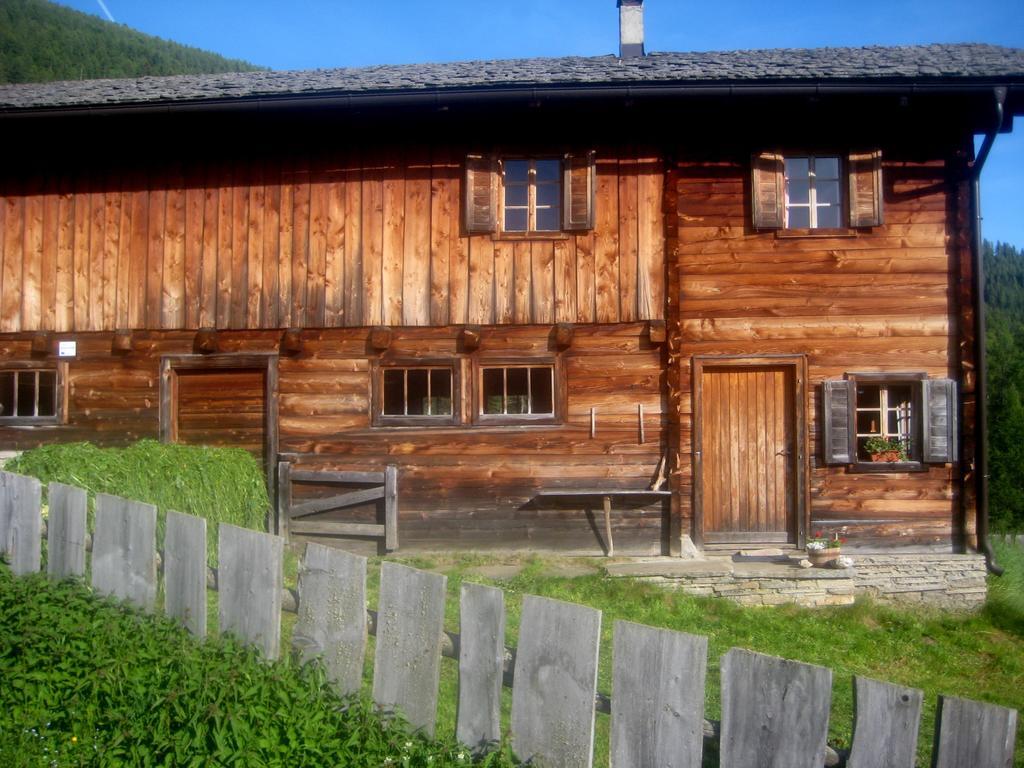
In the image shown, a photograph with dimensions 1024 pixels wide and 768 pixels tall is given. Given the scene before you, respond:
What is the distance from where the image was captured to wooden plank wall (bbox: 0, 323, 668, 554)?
359 inches

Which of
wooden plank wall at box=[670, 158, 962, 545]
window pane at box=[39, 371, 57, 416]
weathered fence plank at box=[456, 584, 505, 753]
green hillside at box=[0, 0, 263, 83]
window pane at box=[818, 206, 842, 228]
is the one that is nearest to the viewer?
weathered fence plank at box=[456, 584, 505, 753]

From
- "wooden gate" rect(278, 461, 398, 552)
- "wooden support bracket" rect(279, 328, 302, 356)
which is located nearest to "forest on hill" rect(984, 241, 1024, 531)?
"wooden gate" rect(278, 461, 398, 552)

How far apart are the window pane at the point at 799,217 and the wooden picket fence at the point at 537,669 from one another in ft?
23.7

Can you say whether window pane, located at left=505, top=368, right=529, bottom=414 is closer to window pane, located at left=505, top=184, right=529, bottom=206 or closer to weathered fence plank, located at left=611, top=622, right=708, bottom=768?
window pane, located at left=505, top=184, right=529, bottom=206

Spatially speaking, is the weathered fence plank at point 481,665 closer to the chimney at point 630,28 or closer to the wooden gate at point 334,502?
the wooden gate at point 334,502

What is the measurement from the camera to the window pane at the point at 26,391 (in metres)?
9.88

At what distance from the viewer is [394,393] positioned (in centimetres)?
943

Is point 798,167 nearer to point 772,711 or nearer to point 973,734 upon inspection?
point 772,711

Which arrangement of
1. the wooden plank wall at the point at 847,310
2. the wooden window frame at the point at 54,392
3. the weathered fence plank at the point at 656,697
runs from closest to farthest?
the weathered fence plank at the point at 656,697
the wooden plank wall at the point at 847,310
the wooden window frame at the point at 54,392

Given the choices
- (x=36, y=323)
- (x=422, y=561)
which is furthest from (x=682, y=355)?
(x=36, y=323)

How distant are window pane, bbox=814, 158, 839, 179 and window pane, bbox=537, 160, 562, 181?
2878 mm

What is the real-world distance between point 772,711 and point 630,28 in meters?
10.2

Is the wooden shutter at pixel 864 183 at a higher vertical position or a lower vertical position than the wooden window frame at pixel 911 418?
higher

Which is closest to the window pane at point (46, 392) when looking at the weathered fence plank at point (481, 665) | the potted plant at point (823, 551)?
the weathered fence plank at point (481, 665)
